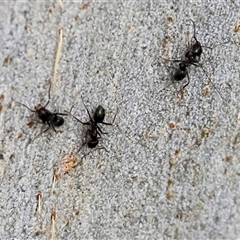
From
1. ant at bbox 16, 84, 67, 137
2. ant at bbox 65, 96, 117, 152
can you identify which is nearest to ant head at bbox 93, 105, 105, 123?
ant at bbox 65, 96, 117, 152

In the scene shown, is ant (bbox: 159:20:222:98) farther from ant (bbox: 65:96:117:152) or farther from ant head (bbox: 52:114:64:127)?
ant head (bbox: 52:114:64:127)

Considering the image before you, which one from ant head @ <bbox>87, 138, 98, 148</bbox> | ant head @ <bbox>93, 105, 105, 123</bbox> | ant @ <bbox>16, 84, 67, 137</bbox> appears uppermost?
ant head @ <bbox>93, 105, 105, 123</bbox>

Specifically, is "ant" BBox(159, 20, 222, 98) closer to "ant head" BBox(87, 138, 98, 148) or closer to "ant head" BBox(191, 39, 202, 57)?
"ant head" BBox(191, 39, 202, 57)

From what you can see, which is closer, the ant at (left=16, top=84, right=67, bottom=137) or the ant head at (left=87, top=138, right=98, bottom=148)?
the ant at (left=16, top=84, right=67, bottom=137)

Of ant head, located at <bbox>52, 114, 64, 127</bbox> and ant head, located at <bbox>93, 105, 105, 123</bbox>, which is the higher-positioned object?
ant head, located at <bbox>93, 105, 105, 123</bbox>

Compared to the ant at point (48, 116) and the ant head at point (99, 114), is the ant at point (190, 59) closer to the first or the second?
the ant head at point (99, 114)

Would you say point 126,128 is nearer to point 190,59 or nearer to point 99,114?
point 99,114
